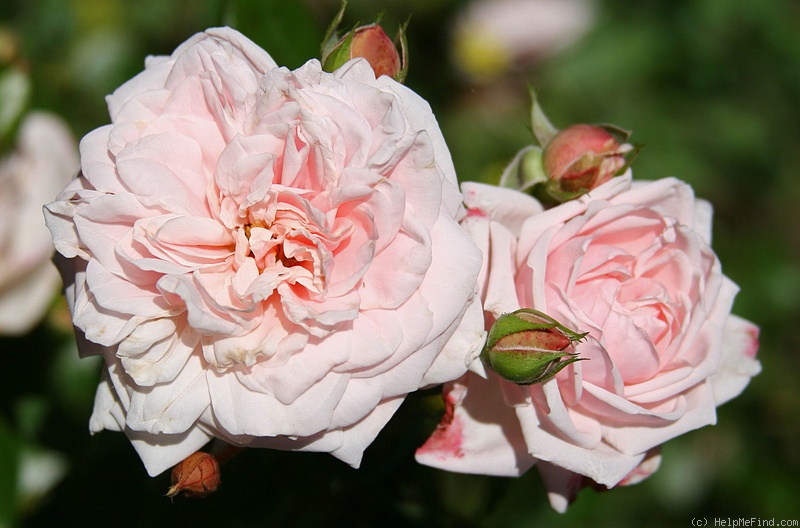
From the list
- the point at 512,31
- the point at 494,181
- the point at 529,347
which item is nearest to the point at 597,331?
the point at 529,347

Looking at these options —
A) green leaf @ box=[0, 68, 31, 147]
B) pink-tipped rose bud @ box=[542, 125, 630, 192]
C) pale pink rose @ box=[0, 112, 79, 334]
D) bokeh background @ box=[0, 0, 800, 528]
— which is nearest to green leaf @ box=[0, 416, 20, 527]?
bokeh background @ box=[0, 0, 800, 528]

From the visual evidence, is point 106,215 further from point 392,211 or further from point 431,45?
point 431,45

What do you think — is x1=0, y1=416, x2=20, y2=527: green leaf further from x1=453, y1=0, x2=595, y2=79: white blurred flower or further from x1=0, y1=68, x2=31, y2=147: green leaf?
x1=453, y1=0, x2=595, y2=79: white blurred flower

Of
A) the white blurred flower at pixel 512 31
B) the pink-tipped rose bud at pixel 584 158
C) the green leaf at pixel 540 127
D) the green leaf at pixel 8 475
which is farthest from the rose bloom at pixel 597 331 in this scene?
the white blurred flower at pixel 512 31

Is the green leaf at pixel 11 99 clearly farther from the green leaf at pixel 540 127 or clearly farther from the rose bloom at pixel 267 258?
the green leaf at pixel 540 127

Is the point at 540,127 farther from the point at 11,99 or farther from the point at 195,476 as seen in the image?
the point at 11,99

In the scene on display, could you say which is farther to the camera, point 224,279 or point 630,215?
point 630,215

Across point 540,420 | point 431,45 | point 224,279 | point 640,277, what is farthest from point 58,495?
point 431,45
